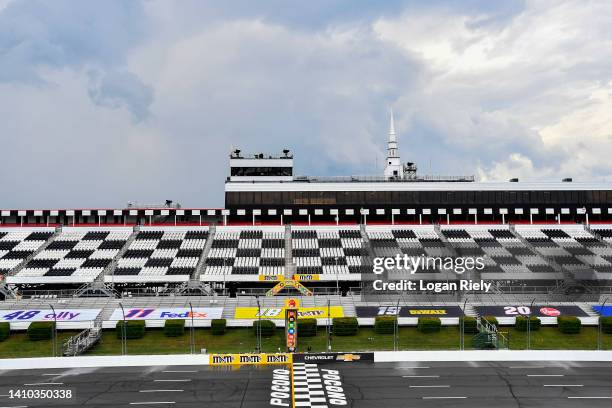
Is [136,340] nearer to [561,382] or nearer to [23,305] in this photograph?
[23,305]

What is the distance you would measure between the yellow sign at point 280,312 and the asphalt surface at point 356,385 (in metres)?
15.7

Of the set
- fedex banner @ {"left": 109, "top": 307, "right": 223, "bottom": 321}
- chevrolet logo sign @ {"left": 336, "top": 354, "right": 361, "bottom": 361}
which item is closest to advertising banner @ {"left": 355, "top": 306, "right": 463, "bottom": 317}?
chevrolet logo sign @ {"left": 336, "top": 354, "right": 361, "bottom": 361}

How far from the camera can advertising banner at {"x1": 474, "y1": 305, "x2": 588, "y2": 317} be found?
69500mm

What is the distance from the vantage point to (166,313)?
6944cm

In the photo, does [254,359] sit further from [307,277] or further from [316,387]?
[307,277]

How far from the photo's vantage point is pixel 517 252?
90.8 m

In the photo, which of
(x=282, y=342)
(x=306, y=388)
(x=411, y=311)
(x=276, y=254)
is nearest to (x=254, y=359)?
(x=282, y=342)

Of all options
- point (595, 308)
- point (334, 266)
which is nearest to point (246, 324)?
point (334, 266)

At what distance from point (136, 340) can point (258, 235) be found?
3809 cm

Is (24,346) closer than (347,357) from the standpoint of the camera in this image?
No

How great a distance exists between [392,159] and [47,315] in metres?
83.9

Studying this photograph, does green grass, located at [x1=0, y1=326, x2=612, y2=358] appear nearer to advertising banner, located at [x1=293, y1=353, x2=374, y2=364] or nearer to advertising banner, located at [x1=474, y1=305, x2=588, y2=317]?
advertising banner, located at [x1=474, y1=305, x2=588, y2=317]

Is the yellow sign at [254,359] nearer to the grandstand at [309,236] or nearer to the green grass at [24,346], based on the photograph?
the green grass at [24,346]

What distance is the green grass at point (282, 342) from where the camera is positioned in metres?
60.3
